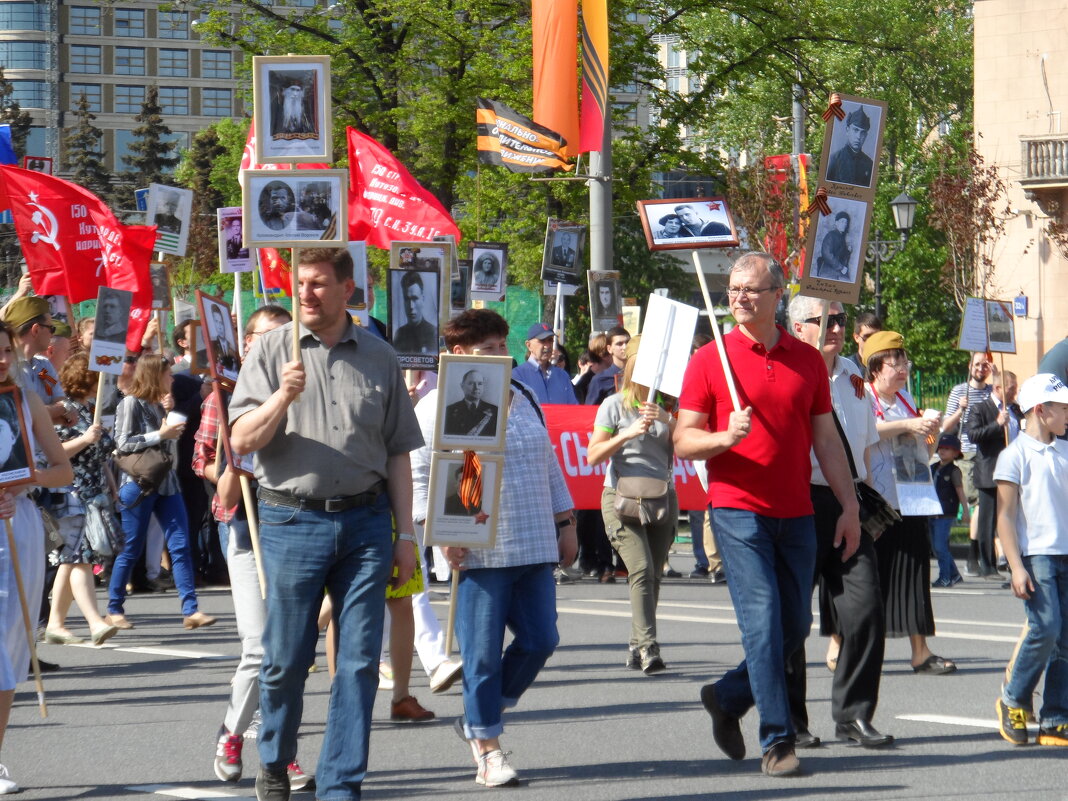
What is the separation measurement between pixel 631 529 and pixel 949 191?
99.0 feet

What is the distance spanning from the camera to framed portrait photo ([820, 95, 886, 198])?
7.82m

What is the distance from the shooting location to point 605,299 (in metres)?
19.1

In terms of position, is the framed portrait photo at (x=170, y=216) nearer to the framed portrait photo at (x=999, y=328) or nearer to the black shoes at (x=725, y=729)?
the framed portrait photo at (x=999, y=328)

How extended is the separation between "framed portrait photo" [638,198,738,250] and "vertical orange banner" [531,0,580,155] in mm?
8637

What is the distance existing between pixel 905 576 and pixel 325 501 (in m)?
4.10

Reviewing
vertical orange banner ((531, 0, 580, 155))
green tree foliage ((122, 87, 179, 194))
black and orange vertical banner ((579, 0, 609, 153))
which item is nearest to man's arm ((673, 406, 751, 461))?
vertical orange banner ((531, 0, 580, 155))

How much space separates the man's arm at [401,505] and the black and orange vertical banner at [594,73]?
45.6ft

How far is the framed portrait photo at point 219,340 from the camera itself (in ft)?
22.5

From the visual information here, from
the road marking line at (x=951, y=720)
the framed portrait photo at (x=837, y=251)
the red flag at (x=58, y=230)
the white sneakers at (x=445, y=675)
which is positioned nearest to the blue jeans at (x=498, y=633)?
the white sneakers at (x=445, y=675)

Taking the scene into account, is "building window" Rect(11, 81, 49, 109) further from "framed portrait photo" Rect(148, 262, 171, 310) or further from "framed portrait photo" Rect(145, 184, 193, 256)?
"framed portrait photo" Rect(145, 184, 193, 256)

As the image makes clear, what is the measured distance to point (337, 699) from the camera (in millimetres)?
5691

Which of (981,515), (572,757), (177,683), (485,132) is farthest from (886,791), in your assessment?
(485,132)

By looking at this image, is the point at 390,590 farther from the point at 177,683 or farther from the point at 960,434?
the point at 960,434

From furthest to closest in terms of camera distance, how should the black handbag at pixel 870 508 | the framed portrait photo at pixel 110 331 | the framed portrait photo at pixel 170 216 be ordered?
the framed portrait photo at pixel 170 216 → the framed portrait photo at pixel 110 331 → the black handbag at pixel 870 508
